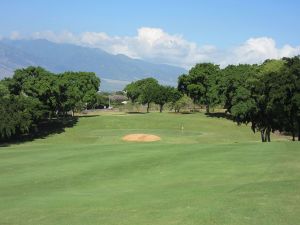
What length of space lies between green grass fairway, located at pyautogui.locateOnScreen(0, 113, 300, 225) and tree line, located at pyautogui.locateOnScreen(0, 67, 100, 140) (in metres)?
32.3

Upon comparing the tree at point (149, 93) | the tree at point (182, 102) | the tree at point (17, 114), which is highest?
the tree at point (149, 93)

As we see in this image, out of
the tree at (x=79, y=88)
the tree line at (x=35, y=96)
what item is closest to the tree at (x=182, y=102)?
the tree at (x=79, y=88)

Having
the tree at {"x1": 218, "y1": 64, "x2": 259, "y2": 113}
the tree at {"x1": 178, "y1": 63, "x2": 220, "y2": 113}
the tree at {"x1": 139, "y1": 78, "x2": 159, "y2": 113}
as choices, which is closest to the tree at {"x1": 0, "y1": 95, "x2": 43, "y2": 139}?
the tree at {"x1": 218, "y1": 64, "x2": 259, "y2": 113}

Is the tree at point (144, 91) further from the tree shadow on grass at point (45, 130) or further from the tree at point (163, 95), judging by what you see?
the tree shadow on grass at point (45, 130)

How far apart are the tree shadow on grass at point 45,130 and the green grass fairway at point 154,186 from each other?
3808cm

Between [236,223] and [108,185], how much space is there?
1231cm

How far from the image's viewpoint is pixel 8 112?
70.6 meters

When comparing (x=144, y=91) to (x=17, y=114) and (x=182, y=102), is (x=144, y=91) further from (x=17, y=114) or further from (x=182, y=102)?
(x=17, y=114)

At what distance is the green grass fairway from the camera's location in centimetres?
1396

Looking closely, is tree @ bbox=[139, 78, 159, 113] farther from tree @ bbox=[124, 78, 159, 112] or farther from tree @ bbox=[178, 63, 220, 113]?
tree @ bbox=[178, 63, 220, 113]

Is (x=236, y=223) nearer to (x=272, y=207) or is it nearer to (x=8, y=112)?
(x=272, y=207)

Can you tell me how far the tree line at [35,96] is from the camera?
7081cm

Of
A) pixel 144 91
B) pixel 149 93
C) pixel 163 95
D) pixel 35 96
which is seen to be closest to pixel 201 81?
pixel 163 95

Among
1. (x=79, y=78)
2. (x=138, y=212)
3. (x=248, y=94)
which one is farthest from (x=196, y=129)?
(x=138, y=212)
